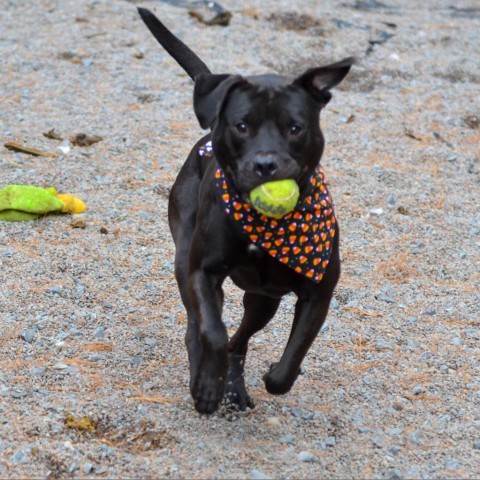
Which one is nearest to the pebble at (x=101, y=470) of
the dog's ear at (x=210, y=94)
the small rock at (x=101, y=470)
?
the small rock at (x=101, y=470)

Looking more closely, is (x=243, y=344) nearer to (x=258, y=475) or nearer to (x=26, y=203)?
(x=258, y=475)

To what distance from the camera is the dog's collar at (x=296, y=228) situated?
4164 millimetres

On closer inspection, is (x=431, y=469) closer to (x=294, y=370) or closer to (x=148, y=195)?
(x=294, y=370)

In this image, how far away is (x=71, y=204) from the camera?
22.2 feet

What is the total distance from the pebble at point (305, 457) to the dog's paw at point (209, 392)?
1.45ft

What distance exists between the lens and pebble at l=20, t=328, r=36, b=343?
16.9ft

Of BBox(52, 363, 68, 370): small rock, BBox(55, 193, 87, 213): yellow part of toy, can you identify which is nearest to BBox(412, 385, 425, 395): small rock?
BBox(52, 363, 68, 370): small rock

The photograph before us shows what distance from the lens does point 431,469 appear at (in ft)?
14.1

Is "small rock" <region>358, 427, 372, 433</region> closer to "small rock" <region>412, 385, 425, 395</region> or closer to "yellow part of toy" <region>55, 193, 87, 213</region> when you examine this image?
"small rock" <region>412, 385, 425, 395</region>

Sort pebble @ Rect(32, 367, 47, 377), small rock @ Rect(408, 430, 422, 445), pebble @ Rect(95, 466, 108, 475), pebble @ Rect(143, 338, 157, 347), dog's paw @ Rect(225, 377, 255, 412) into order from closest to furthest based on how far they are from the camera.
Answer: pebble @ Rect(95, 466, 108, 475), small rock @ Rect(408, 430, 422, 445), dog's paw @ Rect(225, 377, 255, 412), pebble @ Rect(32, 367, 47, 377), pebble @ Rect(143, 338, 157, 347)

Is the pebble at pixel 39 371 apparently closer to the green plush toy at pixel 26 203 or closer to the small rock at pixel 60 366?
the small rock at pixel 60 366

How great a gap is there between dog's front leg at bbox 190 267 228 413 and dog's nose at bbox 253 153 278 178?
588 millimetres

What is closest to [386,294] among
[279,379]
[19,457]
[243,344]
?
[243,344]

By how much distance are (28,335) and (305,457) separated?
1.72 meters
